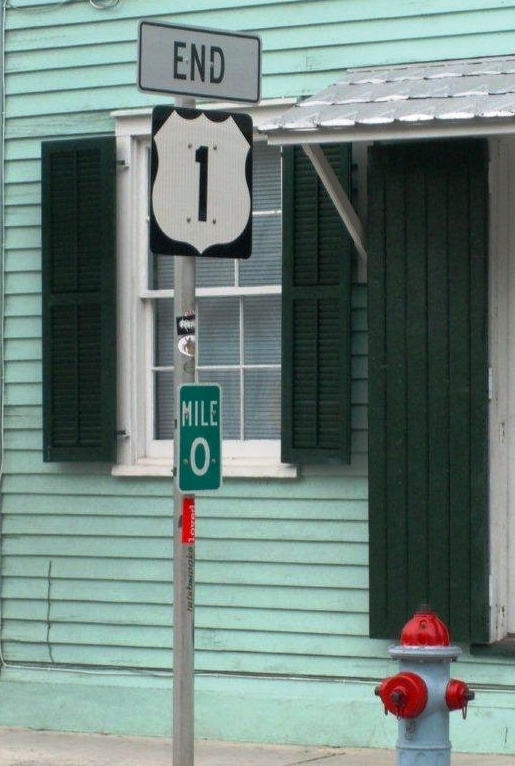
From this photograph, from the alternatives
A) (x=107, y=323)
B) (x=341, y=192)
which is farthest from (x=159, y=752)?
(x=341, y=192)

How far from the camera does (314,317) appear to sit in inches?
348

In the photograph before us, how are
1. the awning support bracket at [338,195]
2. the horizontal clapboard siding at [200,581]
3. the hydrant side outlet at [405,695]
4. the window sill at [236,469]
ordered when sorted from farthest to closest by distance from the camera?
1. the window sill at [236,469]
2. the horizontal clapboard siding at [200,581]
3. the awning support bracket at [338,195]
4. the hydrant side outlet at [405,695]

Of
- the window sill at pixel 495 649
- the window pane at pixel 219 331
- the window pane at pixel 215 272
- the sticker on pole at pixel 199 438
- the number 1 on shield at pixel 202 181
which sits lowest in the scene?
the window sill at pixel 495 649

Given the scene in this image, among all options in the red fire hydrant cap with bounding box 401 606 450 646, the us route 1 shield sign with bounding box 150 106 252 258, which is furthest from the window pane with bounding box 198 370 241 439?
the red fire hydrant cap with bounding box 401 606 450 646

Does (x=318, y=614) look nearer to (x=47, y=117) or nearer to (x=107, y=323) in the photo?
(x=107, y=323)

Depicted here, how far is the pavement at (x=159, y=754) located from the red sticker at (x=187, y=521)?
2520mm

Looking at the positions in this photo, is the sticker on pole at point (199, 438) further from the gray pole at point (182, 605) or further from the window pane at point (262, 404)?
the window pane at point (262, 404)

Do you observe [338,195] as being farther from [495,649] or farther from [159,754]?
[159,754]

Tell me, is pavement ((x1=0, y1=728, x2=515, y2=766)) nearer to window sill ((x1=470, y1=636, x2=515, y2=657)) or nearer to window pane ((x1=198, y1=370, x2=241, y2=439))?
window sill ((x1=470, y1=636, x2=515, y2=657))

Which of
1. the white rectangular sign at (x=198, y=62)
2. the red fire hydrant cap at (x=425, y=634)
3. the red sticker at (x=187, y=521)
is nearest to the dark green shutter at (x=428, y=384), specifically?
the white rectangular sign at (x=198, y=62)

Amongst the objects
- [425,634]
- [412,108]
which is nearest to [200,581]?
[412,108]

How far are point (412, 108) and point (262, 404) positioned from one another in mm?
2176

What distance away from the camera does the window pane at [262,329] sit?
9.20m

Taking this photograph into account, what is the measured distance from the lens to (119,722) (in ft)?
30.6
